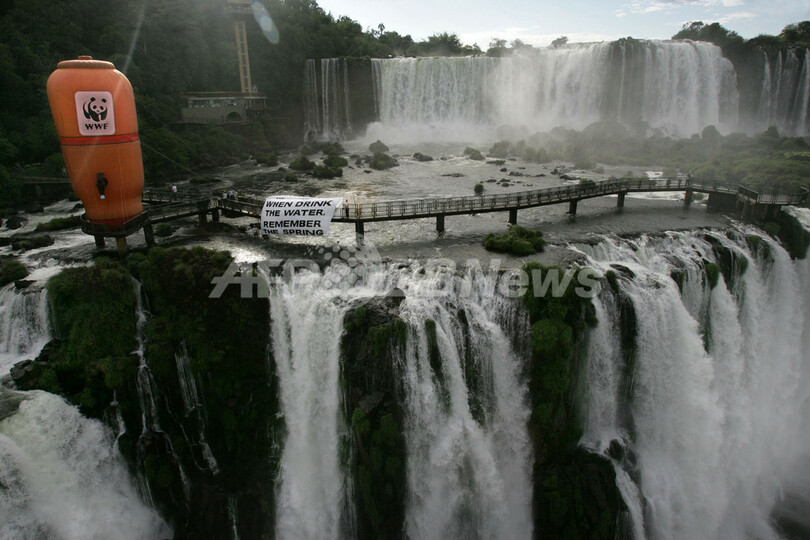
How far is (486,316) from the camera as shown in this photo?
22.5 m

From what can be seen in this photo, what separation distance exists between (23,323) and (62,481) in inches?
277

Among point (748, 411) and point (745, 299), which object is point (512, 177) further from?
point (748, 411)

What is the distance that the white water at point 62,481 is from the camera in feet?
61.4

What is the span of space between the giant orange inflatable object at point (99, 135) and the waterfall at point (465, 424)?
15.1 meters

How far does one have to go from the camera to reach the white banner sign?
28.0 m

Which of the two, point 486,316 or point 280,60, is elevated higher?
point 280,60

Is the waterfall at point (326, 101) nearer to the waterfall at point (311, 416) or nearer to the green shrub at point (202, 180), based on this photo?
the green shrub at point (202, 180)

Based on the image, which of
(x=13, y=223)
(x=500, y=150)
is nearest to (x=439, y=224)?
(x=13, y=223)

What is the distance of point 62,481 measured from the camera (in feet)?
64.9

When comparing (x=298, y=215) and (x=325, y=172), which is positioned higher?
(x=325, y=172)

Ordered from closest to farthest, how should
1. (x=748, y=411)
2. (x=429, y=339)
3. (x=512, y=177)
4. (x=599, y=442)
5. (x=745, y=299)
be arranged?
1. (x=429, y=339)
2. (x=599, y=442)
3. (x=748, y=411)
4. (x=745, y=299)
5. (x=512, y=177)

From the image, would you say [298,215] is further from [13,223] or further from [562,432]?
[13,223]

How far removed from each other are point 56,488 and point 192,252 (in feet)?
34.2

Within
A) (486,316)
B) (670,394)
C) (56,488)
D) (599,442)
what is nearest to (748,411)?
(670,394)
